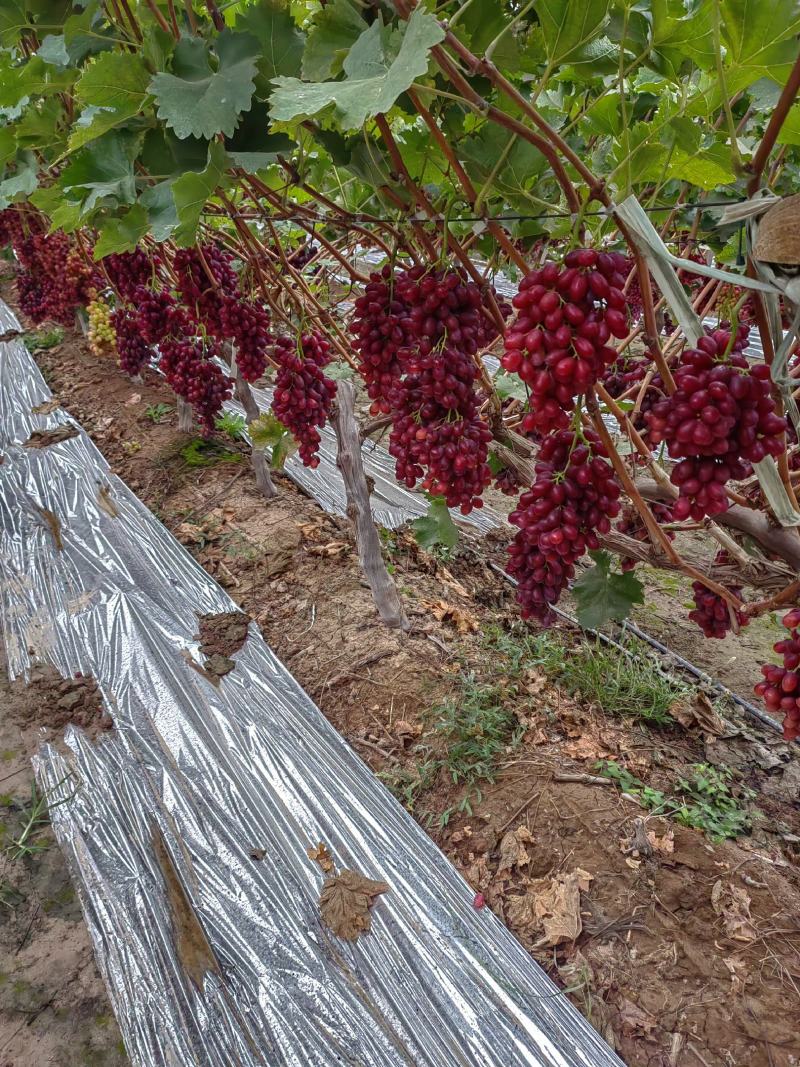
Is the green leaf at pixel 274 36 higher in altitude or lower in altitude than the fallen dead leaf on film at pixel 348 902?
higher

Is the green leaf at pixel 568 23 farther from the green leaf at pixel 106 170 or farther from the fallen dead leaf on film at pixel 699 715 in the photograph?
the fallen dead leaf on film at pixel 699 715

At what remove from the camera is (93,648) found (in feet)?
9.77

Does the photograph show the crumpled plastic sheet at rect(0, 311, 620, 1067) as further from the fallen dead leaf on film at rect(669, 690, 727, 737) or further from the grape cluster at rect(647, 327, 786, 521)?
the grape cluster at rect(647, 327, 786, 521)

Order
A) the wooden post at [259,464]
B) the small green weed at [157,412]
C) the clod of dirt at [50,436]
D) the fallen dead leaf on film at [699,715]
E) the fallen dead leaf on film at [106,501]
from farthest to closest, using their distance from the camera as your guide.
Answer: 1. the small green weed at [157,412]
2. the clod of dirt at [50,436]
3. the fallen dead leaf on film at [106,501]
4. the wooden post at [259,464]
5. the fallen dead leaf on film at [699,715]

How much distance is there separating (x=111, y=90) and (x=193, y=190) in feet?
0.84

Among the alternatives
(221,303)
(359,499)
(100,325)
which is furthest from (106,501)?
(221,303)

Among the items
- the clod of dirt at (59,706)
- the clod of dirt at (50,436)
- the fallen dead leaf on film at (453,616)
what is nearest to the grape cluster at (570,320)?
the fallen dead leaf on film at (453,616)

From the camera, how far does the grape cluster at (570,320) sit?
80 cm

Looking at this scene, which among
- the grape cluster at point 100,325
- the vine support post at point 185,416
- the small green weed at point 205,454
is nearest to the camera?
the small green weed at point 205,454

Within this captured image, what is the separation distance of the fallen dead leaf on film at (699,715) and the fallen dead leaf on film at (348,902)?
1.32 meters

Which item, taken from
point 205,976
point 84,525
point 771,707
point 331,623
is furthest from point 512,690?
point 84,525

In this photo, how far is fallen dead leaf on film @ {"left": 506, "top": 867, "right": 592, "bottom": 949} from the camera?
1822 millimetres

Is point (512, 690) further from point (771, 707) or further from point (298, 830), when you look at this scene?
point (771, 707)

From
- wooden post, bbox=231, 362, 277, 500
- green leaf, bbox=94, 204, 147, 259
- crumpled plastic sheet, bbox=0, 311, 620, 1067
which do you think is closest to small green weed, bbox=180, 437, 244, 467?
wooden post, bbox=231, 362, 277, 500
